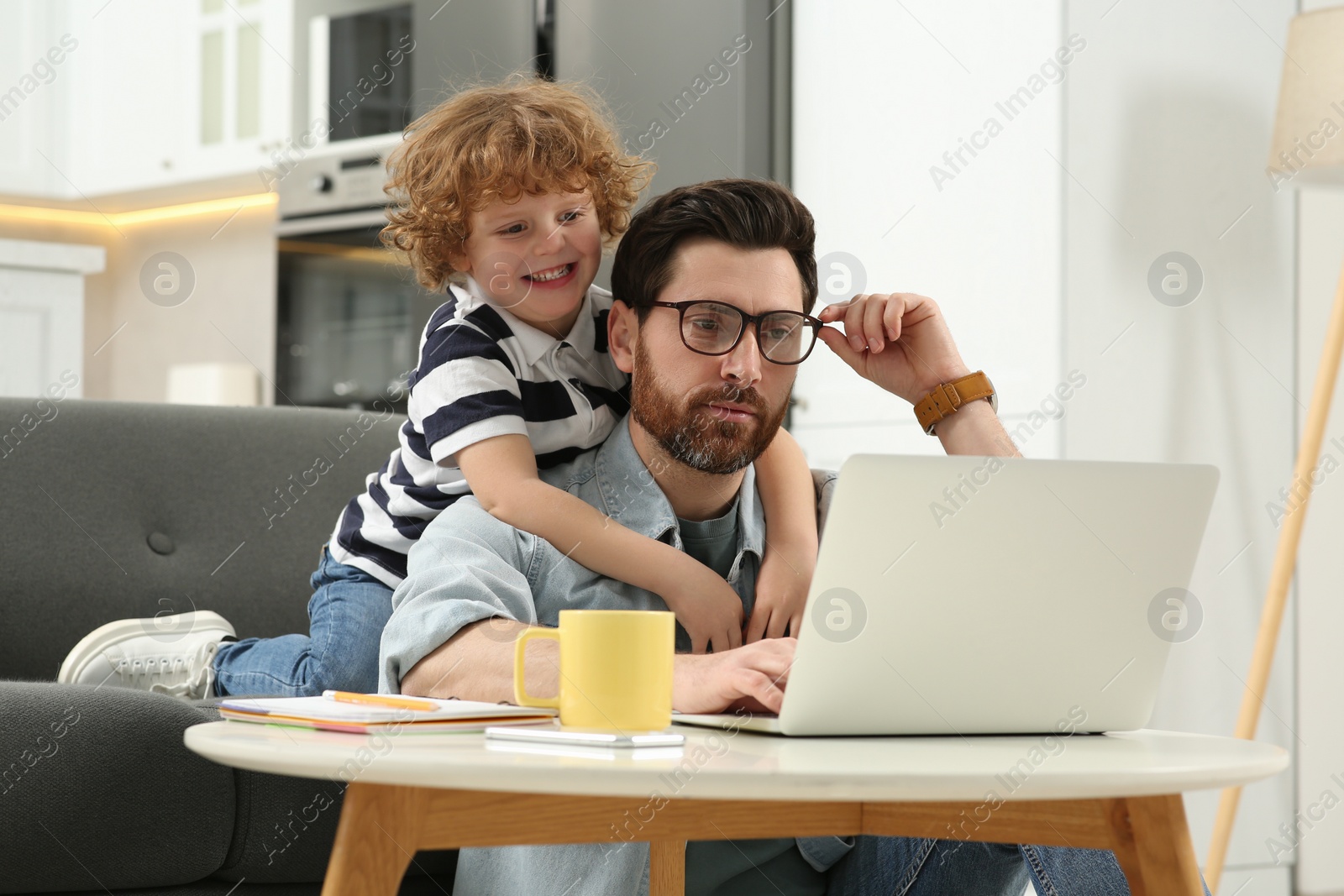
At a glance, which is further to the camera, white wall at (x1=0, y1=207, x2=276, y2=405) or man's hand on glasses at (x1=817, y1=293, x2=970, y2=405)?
white wall at (x1=0, y1=207, x2=276, y2=405)

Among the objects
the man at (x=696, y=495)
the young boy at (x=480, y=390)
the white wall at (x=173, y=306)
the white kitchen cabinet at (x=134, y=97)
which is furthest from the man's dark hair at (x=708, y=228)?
the white wall at (x=173, y=306)

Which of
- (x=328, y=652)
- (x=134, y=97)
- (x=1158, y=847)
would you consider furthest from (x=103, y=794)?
(x=134, y=97)

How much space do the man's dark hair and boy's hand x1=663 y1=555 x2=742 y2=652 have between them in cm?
31

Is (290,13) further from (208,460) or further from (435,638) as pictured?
(435,638)

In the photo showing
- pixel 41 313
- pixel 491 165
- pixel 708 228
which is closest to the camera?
pixel 708 228

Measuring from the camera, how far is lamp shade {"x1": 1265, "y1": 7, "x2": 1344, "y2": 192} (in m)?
2.10

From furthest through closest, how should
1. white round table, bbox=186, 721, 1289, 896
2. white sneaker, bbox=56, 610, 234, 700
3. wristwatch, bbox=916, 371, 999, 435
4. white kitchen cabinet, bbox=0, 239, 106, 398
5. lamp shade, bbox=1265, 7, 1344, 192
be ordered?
1. white kitchen cabinet, bbox=0, 239, 106, 398
2. lamp shade, bbox=1265, 7, 1344, 192
3. white sneaker, bbox=56, 610, 234, 700
4. wristwatch, bbox=916, 371, 999, 435
5. white round table, bbox=186, 721, 1289, 896

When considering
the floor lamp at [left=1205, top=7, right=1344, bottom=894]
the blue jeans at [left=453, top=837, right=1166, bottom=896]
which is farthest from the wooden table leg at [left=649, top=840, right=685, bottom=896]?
the floor lamp at [left=1205, top=7, right=1344, bottom=894]

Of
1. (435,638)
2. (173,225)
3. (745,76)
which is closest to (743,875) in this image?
(435,638)

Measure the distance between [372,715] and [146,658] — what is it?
3.08ft

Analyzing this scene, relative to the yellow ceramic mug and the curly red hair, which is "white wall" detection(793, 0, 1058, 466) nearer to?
the curly red hair

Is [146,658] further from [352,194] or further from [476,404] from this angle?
[352,194]

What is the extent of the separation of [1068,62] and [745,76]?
0.82m

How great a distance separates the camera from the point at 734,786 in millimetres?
645
